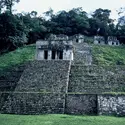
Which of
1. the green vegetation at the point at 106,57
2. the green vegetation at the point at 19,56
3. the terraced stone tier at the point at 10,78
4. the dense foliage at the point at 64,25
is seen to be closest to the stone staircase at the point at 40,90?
the terraced stone tier at the point at 10,78

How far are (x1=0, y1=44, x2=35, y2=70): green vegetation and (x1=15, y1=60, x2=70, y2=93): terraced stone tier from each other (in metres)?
7.76

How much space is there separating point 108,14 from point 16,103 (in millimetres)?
51775

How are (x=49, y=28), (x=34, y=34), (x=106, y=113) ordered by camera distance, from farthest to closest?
(x=49, y=28) < (x=34, y=34) < (x=106, y=113)

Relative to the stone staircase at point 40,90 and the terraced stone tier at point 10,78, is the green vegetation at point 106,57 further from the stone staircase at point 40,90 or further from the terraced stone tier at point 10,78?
the stone staircase at point 40,90

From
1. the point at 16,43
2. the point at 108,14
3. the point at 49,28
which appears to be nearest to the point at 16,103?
the point at 16,43

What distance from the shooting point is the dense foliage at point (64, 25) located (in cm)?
4031

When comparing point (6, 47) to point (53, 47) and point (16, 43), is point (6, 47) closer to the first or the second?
point (16, 43)

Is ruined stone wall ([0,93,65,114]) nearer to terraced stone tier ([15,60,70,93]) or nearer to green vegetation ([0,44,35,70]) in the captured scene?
terraced stone tier ([15,60,70,93])

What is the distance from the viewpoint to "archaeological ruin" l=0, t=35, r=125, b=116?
595 inches

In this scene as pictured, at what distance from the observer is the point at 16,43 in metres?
37.7

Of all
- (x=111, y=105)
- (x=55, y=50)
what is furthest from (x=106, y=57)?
(x=111, y=105)

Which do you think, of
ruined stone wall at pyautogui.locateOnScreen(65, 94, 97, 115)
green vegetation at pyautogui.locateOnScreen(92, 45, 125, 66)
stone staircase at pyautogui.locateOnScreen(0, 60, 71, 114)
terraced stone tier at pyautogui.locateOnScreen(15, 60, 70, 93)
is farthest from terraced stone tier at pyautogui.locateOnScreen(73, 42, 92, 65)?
ruined stone wall at pyautogui.locateOnScreen(65, 94, 97, 115)

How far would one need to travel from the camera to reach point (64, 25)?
57.5m

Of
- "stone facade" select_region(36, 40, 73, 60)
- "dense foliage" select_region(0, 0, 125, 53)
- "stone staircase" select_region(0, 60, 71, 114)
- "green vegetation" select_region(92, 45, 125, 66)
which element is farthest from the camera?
"dense foliage" select_region(0, 0, 125, 53)
